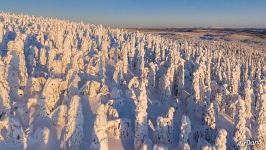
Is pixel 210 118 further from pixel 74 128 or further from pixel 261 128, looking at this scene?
pixel 74 128

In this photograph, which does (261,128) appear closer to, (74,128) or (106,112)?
(106,112)

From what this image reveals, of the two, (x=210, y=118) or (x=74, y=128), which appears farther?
(x=210, y=118)

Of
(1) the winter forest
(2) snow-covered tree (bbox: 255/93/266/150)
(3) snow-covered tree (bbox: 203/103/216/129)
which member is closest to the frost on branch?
(1) the winter forest

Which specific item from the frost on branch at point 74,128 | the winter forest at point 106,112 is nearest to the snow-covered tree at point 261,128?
the winter forest at point 106,112

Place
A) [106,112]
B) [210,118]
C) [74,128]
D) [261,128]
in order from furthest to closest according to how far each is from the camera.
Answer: [210,118] → [106,112] → [261,128] → [74,128]

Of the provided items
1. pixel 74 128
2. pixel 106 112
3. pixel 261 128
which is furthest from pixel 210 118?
pixel 74 128

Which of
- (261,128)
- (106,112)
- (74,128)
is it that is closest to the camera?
(74,128)

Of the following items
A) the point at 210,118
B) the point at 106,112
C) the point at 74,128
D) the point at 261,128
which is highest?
the point at 74,128

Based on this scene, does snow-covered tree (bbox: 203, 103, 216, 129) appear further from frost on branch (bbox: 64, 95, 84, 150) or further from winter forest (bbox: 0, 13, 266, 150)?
frost on branch (bbox: 64, 95, 84, 150)

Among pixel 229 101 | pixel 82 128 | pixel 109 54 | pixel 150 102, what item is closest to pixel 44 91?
pixel 82 128

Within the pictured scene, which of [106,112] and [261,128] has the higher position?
[106,112]

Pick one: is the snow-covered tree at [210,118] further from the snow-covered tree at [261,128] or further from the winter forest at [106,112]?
the snow-covered tree at [261,128]
